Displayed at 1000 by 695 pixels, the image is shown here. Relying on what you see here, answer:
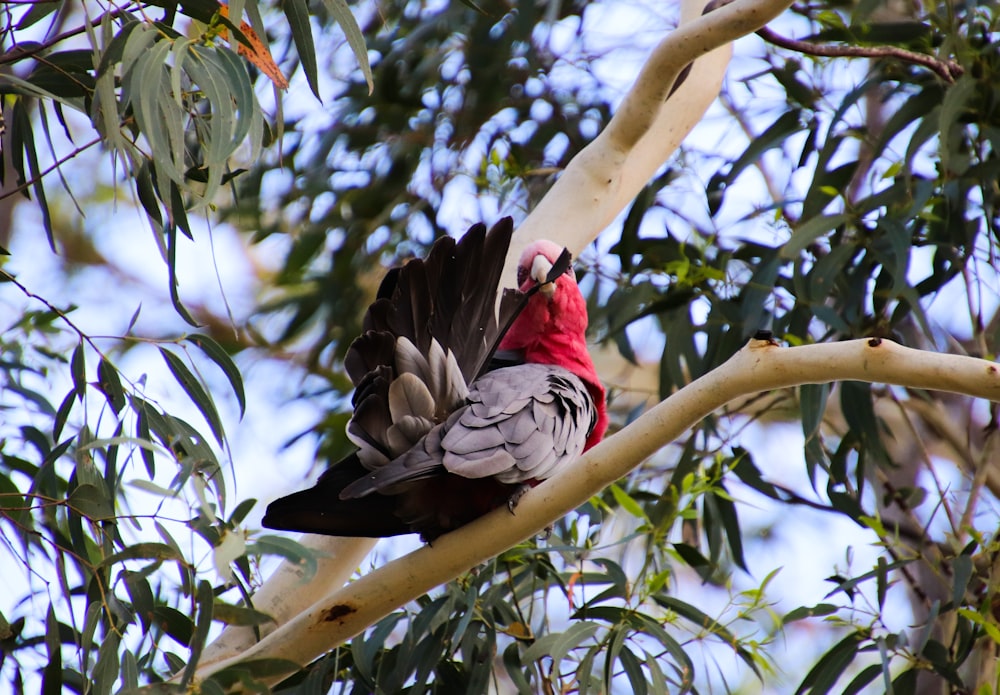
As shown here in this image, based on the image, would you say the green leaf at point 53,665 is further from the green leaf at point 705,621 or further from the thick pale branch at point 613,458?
the green leaf at point 705,621

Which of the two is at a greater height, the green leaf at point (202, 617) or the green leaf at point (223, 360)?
the green leaf at point (223, 360)

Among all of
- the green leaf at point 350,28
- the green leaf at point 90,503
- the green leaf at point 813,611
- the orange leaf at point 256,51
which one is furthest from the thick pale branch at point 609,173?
the green leaf at point 813,611

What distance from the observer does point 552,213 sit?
200cm

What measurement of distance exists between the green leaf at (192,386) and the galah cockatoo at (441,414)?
0.58 ft

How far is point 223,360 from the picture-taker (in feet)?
5.28

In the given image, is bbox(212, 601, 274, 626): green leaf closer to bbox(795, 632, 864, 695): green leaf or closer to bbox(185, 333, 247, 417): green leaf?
bbox(185, 333, 247, 417): green leaf

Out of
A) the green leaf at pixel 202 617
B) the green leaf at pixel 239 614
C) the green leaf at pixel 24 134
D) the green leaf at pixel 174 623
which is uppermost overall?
the green leaf at pixel 24 134

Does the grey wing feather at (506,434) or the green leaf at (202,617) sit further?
the grey wing feather at (506,434)

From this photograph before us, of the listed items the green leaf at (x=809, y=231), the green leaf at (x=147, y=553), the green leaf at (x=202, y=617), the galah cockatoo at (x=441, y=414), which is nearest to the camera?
the green leaf at (x=202, y=617)

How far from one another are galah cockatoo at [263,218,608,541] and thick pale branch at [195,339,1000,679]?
3.4 inches

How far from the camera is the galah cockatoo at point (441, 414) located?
59.2 inches

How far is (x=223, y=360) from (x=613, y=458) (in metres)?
0.67

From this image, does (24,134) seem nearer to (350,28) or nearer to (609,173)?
(350,28)

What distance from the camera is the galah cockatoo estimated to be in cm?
150
